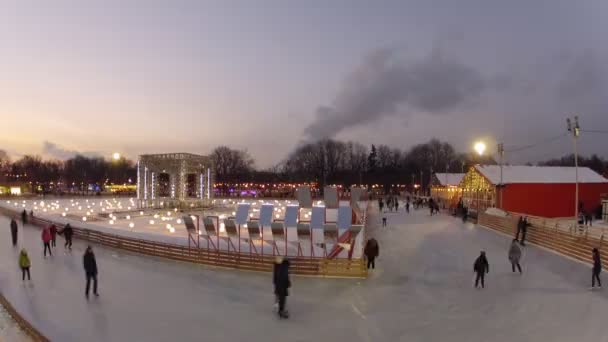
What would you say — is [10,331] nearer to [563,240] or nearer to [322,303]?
[322,303]

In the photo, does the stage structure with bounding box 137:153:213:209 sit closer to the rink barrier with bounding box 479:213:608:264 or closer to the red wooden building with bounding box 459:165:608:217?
the red wooden building with bounding box 459:165:608:217

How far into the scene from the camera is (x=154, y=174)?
37031mm

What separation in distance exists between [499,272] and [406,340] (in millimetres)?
7305

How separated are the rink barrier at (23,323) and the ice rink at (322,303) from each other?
26 centimetres

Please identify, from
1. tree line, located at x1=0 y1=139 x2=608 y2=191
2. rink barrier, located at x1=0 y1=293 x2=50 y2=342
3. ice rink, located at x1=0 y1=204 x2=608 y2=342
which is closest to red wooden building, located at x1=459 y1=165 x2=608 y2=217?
ice rink, located at x1=0 y1=204 x2=608 y2=342

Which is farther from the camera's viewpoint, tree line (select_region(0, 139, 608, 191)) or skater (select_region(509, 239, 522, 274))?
tree line (select_region(0, 139, 608, 191))

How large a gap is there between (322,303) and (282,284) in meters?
1.74

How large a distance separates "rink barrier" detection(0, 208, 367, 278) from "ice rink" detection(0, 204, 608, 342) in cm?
39

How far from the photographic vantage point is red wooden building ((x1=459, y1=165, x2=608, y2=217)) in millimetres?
30938

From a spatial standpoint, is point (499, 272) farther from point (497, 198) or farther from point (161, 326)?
point (497, 198)

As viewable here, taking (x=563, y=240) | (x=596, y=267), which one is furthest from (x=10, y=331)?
(x=563, y=240)

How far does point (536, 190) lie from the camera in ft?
103

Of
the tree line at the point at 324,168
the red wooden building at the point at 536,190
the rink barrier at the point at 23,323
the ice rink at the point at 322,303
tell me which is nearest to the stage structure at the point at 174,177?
the ice rink at the point at 322,303

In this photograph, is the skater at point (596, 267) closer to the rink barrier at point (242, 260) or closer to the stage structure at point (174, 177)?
the rink barrier at point (242, 260)
